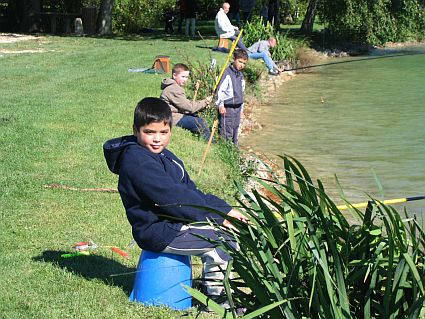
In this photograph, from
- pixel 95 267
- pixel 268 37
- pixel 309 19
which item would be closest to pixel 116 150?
pixel 95 267

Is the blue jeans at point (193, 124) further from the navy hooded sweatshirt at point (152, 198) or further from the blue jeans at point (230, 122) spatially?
the navy hooded sweatshirt at point (152, 198)

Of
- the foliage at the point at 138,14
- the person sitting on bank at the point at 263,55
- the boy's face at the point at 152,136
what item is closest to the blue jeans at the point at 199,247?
the boy's face at the point at 152,136

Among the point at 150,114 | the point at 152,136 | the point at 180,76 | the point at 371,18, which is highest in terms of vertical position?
the point at 150,114

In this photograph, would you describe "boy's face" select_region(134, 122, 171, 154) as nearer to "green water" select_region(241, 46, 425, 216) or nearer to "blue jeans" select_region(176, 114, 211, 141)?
"green water" select_region(241, 46, 425, 216)

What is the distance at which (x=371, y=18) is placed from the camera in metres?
30.1

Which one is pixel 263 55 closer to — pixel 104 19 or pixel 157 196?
pixel 104 19

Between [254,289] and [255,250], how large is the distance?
0.18m

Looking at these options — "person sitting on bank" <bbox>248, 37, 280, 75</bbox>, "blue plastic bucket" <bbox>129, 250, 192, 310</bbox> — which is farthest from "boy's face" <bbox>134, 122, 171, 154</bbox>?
"person sitting on bank" <bbox>248, 37, 280, 75</bbox>

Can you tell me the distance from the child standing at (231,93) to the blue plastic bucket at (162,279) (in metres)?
→ 6.31

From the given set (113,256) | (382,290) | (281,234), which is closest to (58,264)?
(113,256)

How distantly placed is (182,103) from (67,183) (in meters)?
3.62

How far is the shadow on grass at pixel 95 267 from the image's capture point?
17.5 ft

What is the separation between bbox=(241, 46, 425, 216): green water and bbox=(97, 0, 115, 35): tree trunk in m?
8.62

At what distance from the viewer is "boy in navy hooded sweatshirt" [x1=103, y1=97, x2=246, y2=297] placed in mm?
4590
